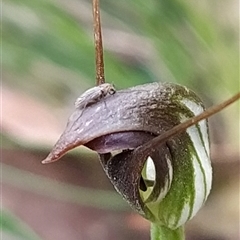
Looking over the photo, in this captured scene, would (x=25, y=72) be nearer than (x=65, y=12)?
No

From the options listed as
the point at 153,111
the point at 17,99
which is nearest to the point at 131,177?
the point at 153,111

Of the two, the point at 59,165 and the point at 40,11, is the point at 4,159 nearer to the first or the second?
the point at 59,165

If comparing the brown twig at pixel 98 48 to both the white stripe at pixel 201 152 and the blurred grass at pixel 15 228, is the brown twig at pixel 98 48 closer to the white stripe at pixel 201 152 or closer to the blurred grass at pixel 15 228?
the white stripe at pixel 201 152

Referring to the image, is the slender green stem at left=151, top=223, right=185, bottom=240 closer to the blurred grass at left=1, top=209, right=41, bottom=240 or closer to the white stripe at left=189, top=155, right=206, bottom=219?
the white stripe at left=189, top=155, right=206, bottom=219

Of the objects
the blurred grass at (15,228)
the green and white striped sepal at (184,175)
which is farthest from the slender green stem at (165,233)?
the blurred grass at (15,228)

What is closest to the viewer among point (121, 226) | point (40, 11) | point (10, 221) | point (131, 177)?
point (131, 177)

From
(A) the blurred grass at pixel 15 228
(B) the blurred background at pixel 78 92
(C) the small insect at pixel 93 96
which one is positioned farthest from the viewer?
(B) the blurred background at pixel 78 92
